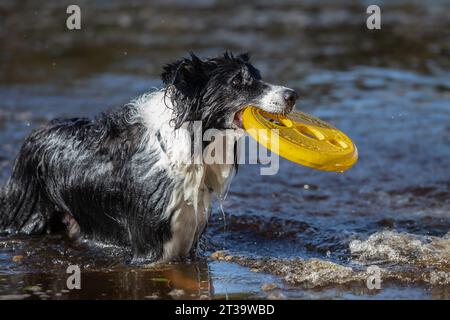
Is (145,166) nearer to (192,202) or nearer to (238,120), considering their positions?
(192,202)

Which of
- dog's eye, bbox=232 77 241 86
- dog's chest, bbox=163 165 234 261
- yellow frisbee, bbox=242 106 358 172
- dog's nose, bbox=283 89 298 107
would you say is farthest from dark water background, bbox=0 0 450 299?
dog's eye, bbox=232 77 241 86

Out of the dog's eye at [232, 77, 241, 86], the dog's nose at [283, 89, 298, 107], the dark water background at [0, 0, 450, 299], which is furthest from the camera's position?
the dark water background at [0, 0, 450, 299]

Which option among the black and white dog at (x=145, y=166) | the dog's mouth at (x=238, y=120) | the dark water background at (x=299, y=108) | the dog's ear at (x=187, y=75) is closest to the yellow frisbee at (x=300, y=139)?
the dog's mouth at (x=238, y=120)

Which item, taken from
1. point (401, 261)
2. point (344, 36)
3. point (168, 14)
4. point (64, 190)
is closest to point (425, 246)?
point (401, 261)

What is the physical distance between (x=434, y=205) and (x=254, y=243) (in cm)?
205

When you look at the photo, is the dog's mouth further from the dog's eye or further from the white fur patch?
the dog's eye

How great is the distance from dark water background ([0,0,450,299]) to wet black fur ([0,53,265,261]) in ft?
0.72

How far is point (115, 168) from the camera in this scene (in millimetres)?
6051

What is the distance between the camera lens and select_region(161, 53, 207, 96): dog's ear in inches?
222

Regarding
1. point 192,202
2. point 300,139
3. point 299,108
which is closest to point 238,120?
point 300,139

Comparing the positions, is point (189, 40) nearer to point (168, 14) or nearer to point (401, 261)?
point (168, 14)

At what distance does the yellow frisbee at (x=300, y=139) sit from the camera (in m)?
5.60

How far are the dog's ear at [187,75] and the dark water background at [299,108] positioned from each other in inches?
52.2
